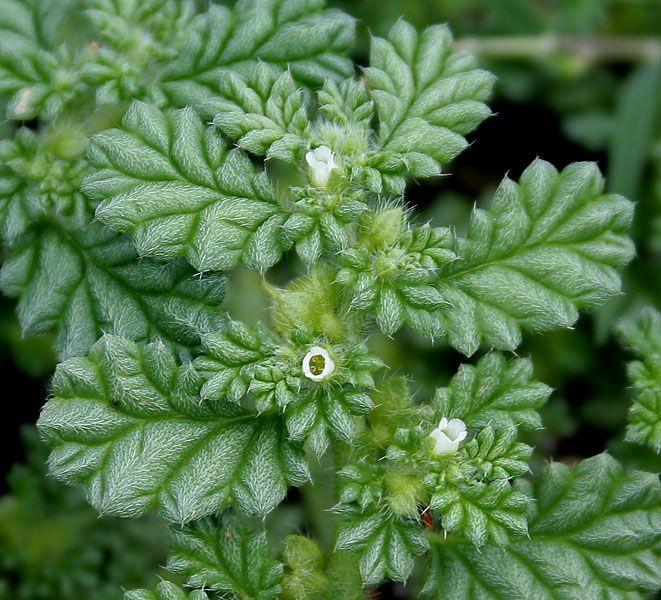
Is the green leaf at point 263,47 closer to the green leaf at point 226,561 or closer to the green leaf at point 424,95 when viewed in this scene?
the green leaf at point 424,95

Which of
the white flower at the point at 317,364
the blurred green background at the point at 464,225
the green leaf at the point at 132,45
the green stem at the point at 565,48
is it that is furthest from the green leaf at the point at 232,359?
the green stem at the point at 565,48

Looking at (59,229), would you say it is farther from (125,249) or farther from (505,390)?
(505,390)

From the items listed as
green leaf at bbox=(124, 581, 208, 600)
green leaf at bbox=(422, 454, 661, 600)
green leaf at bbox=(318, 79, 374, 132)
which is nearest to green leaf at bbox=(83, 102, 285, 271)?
green leaf at bbox=(318, 79, 374, 132)

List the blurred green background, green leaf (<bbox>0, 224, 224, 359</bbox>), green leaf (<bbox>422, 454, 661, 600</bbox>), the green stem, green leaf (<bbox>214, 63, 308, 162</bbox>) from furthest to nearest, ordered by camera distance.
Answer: the green stem, the blurred green background, green leaf (<bbox>0, 224, 224, 359</bbox>), green leaf (<bbox>422, 454, 661, 600</bbox>), green leaf (<bbox>214, 63, 308, 162</bbox>)

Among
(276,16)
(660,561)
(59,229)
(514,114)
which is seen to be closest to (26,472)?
(59,229)

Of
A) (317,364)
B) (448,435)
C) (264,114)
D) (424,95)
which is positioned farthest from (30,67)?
(448,435)

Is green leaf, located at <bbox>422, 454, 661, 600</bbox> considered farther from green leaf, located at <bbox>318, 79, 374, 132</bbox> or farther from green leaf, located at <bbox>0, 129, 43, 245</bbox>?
green leaf, located at <bbox>0, 129, 43, 245</bbox>

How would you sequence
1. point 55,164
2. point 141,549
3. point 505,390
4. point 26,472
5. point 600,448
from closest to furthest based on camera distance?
point 505,390
point 55,164
point 26,472
point 141,549
point 600,448

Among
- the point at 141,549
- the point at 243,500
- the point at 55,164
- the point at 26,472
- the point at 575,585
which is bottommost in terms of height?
the point at 141,549
